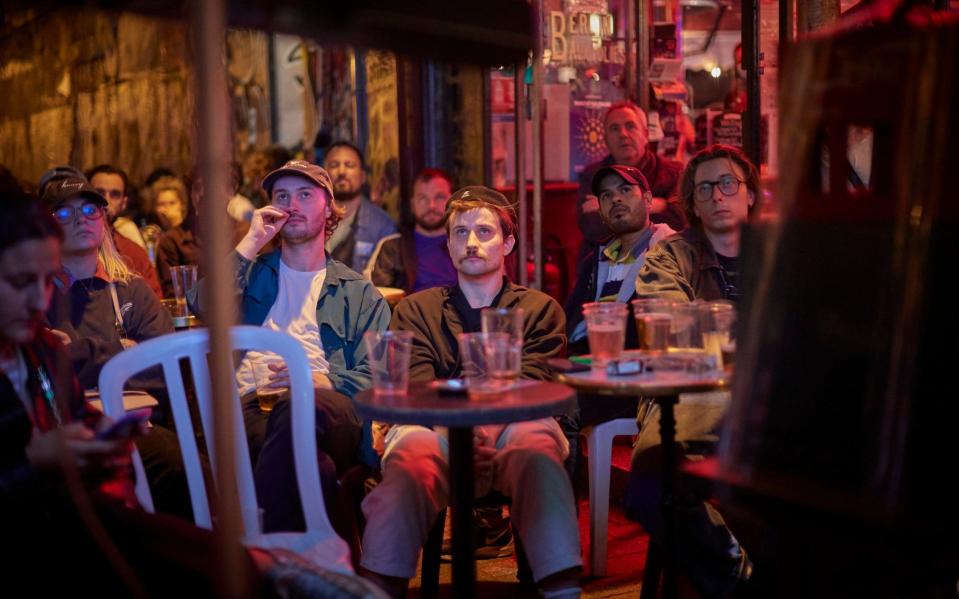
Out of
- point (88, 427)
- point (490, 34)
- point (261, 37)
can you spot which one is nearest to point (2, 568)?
point (88, 427)

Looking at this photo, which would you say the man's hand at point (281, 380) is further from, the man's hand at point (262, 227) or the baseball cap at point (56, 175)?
the baseball cap at point (56, 175)

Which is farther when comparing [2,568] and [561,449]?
[561,449]

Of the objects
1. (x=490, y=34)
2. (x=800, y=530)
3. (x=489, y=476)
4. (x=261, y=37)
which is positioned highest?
(x=261, y=37)

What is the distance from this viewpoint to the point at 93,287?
407 cm

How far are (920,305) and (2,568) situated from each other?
1.77m

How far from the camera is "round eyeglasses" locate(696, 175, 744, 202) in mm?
3938

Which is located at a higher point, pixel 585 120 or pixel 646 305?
pixel 585 120

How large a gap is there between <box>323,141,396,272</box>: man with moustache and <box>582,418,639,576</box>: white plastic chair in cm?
345

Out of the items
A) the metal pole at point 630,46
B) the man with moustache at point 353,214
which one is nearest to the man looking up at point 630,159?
the metal pole at point 630,46

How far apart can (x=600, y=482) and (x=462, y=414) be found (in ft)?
5.12

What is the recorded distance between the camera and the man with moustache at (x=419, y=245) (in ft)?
21.0

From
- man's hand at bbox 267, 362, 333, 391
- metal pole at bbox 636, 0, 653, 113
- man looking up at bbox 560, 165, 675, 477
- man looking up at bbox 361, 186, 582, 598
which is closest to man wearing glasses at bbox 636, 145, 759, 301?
man looking up at bbox 361, 186, 582, 598

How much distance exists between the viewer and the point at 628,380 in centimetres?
281

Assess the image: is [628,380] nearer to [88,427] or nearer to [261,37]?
[88,427]
